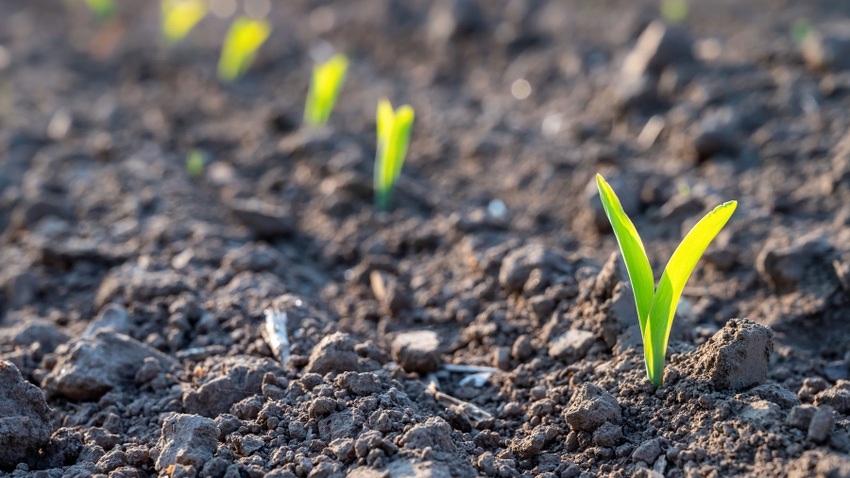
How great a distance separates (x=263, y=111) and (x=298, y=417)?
9.02 ft

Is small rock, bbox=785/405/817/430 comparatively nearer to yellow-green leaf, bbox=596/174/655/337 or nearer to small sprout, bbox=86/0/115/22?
yellow-green leaf, bbox=596/174/655/337

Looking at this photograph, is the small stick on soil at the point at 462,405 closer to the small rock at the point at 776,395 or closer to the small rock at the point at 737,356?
the small rock at the point at 737,356

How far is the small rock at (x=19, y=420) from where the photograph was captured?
1609 mm

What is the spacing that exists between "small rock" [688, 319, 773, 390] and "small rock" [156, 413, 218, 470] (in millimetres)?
1021

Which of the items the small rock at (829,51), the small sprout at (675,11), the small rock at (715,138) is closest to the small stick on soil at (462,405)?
the small rock at (715,138)

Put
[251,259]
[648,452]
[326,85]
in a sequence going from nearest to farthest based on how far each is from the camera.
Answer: [648,452], [251,259], [326,85]

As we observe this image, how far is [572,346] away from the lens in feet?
6.31

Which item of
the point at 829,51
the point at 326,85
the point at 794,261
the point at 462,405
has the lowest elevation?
the point at 462,405

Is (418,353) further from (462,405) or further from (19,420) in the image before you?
(19,420)

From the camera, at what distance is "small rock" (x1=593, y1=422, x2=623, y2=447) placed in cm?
158

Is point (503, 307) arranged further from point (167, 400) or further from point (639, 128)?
point (639, 128)

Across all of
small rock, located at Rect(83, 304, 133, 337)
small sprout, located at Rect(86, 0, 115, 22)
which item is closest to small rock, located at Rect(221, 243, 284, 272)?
small rock, located at Rect(83, 304, 133, 337)

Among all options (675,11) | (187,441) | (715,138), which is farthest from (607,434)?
(675,11)

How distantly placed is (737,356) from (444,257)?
1.20m
